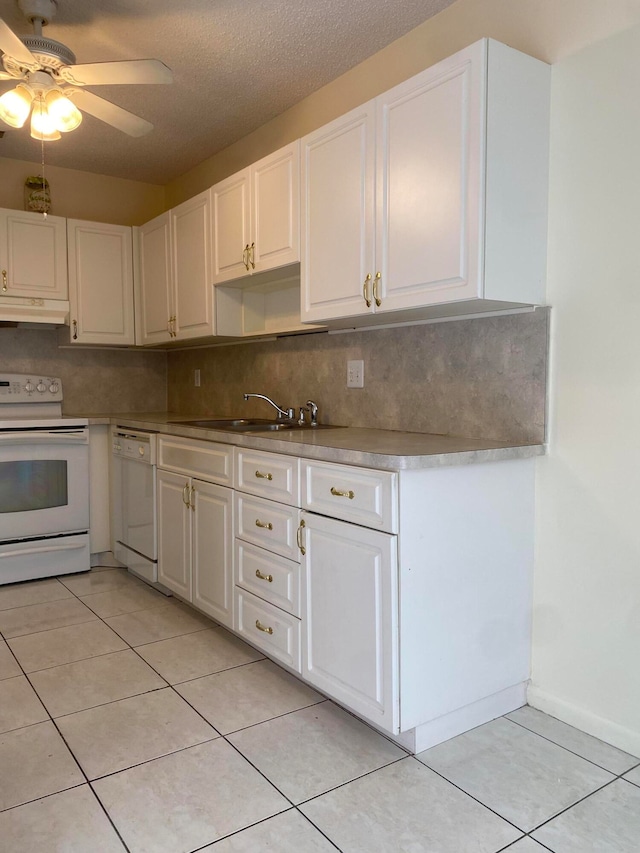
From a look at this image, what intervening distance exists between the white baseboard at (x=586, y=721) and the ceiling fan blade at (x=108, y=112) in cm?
248

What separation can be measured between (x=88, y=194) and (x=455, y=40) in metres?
2.71

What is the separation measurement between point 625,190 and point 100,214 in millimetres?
3401

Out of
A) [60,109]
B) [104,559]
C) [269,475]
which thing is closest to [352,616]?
[269,475]

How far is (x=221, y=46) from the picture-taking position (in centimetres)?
256

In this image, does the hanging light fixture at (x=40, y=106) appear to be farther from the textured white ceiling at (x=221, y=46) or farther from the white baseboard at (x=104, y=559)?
the white baseboard at (x=104, y=559)

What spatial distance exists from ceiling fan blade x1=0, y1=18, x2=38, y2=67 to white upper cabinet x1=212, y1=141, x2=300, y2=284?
38.2 inches

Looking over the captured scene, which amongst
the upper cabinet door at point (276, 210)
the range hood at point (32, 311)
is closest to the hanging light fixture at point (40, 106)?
the upper cabinet door at point (276, 210)

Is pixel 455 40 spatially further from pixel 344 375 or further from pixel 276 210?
pixel 344 375

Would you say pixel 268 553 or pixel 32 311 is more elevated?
pixel 32 311

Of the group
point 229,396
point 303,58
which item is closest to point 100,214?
point 229,396

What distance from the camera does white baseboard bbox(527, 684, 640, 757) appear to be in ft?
5.99

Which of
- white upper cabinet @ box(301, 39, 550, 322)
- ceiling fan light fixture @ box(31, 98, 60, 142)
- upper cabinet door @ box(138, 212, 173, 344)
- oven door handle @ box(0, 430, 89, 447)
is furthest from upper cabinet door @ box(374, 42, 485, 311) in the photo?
oven door handle @ box(0, 430, 89, 447)

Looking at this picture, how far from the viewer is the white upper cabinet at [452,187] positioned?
183 centimetres

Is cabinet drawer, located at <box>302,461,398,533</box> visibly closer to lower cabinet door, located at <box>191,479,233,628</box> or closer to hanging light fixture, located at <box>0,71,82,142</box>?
lower cabinet door, located at <box>191,479,233,628</box>
